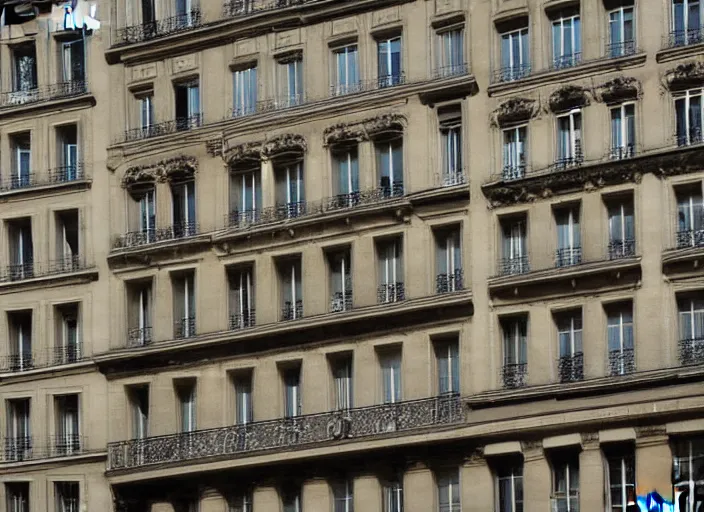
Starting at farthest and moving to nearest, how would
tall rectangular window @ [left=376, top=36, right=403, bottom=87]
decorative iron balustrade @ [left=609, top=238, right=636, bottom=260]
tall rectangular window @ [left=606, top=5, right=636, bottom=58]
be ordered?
tall rectangular window @ [left=376, top=36, right=403, bottom=87], tall rectangular window @ [left=606, top=5, right=636, bottom=58], decorative iron balustrade @ [left=609, top=238, right=636, bottom=260]

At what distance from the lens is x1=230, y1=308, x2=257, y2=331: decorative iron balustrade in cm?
6712

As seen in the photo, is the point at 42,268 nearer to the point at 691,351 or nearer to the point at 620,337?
the point at 620,337

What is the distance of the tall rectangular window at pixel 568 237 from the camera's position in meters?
62.3

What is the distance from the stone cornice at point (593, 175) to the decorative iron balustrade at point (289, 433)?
4.77m

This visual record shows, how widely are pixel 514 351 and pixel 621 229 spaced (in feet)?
12.5

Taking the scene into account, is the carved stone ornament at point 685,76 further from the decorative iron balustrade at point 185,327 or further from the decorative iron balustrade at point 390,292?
the decorative iron balustrade at point 185,327

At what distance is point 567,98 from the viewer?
2462 inches

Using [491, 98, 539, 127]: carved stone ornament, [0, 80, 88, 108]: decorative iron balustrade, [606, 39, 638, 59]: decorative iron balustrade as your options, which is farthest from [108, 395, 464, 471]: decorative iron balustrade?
[0, 80, 88, 108]: decorative iron balustrade

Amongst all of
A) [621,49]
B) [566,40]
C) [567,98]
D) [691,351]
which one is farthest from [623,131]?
[691,351]

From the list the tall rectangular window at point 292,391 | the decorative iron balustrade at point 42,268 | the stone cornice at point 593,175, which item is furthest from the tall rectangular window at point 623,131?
the decorative iron balustrade at point 42,268

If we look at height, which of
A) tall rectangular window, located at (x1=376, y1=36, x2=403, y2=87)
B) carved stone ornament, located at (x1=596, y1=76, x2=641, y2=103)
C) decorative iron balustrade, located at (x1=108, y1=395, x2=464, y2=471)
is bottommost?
decorative iron balustrade, located at (x1=108, y1=395, x2=464, y2=471)

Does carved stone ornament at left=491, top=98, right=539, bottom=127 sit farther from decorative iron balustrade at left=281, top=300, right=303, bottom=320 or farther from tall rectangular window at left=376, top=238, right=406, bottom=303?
decorative iron balustrade at left=281, top=300, right=303, bottom=320

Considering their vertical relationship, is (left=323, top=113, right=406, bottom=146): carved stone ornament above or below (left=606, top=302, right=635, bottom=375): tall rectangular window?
above

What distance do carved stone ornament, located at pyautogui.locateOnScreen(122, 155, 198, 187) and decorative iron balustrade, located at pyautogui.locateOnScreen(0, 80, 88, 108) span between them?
287 cm
